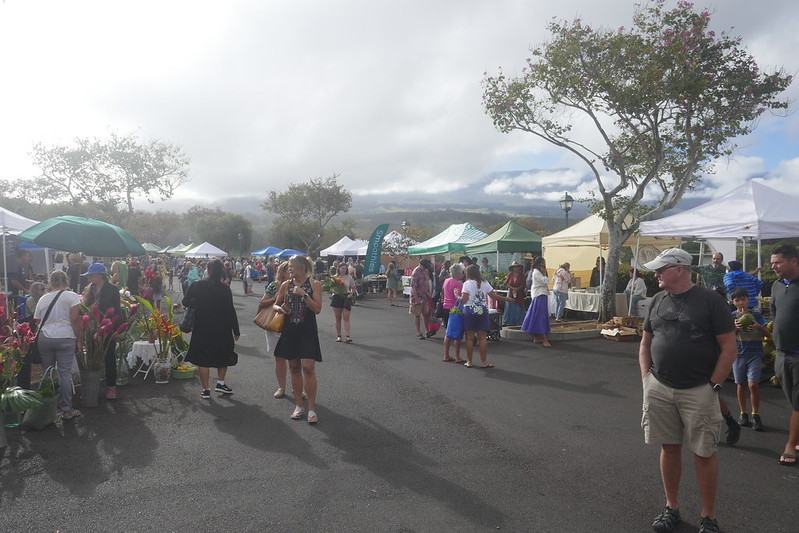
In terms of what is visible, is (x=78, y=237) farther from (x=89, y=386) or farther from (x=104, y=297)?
(x=89, y=386)

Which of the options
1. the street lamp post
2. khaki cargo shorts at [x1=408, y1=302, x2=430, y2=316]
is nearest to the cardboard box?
khaki cargo shorts at [x1=408, y1=302, x2=430, y2=316]

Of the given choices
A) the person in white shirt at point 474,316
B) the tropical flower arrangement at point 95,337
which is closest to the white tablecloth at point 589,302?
the person in white shirt at point 474,316

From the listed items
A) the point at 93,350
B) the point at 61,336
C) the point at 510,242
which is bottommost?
the point at 93,350

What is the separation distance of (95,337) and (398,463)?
422 cm

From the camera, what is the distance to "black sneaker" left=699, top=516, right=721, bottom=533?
124 inches

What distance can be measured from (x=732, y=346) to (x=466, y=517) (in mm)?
2056

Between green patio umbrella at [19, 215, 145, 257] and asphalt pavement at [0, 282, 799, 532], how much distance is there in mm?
2391

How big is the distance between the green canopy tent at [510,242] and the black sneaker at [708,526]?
12659mm

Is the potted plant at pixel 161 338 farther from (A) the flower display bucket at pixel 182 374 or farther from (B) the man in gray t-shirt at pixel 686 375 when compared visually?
(B) the man in gray t-shirt at pixel 686 375

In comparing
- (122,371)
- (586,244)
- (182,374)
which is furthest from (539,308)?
(122,371)

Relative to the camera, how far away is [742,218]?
8180 millimetres

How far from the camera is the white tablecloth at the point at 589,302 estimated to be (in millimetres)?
13805

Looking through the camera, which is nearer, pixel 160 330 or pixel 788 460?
pixel 788 460

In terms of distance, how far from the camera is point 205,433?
524 centimetres
